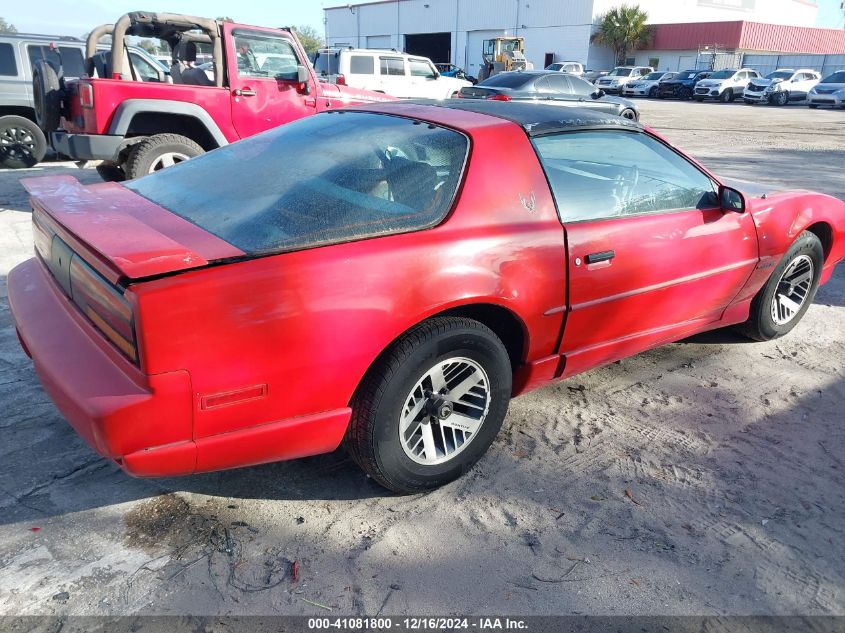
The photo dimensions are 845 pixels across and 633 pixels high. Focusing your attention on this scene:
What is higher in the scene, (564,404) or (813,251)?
(813,251)

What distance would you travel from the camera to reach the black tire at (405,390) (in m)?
2.40

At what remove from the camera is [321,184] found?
8.86ft

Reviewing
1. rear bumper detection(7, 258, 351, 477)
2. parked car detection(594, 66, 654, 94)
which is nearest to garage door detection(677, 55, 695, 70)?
parked car detection(594, 66, 654, 94)

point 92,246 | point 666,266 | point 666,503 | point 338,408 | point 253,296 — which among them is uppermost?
point 92,246

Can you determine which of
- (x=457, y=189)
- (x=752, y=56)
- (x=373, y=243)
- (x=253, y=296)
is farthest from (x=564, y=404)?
(x=752, y=56)

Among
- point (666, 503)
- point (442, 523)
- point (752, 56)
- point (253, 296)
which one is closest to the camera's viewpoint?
point (253, 296)

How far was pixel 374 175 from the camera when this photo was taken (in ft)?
9.00

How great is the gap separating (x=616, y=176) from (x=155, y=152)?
511 centimetres

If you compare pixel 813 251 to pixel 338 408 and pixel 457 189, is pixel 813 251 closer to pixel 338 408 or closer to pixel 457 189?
pixel 457 189

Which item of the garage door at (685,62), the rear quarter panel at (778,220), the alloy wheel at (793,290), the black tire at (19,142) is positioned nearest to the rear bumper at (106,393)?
the rear quarter panel at (778,220)

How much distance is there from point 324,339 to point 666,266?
186 centimetres

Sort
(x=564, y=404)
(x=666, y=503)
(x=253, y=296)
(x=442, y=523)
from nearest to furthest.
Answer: (x=253, y=296) → (x=442, y=523) → (x=666, y=503) → (x=564, y=404)

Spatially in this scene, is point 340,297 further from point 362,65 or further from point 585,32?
point 585,32

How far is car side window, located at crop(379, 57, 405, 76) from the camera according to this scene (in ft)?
58.5
